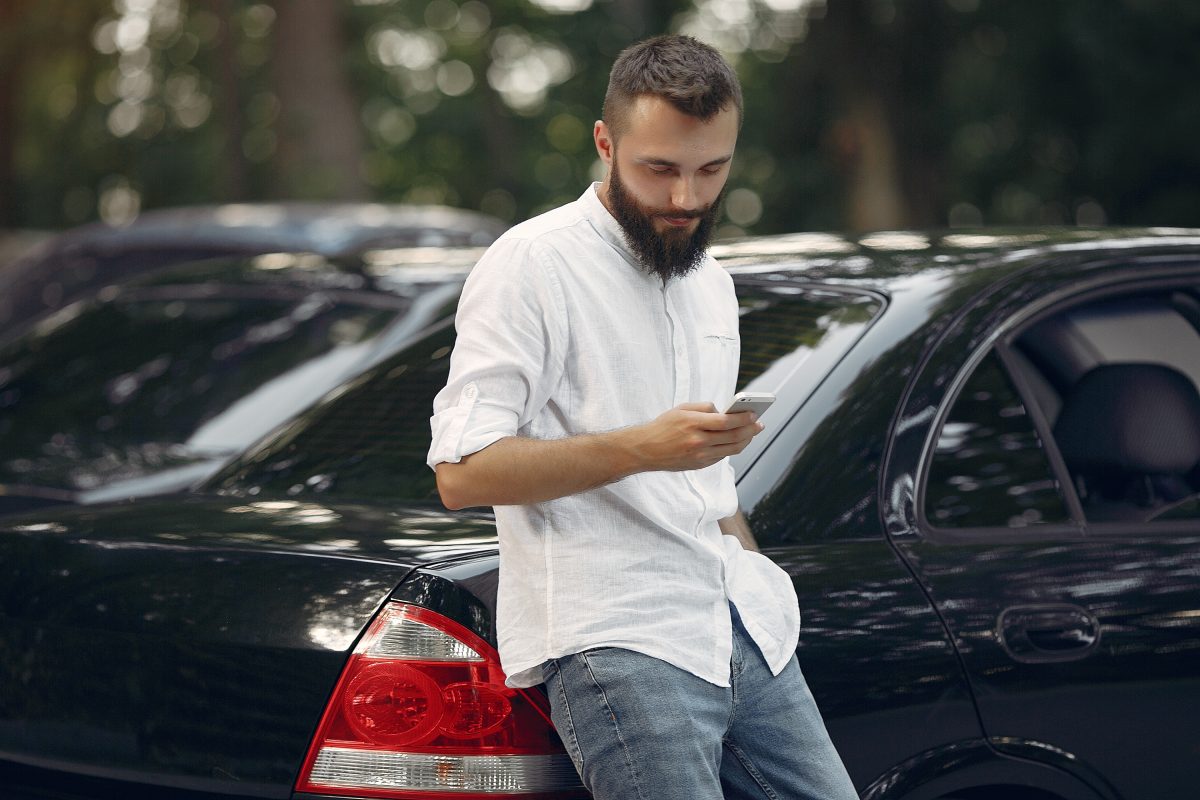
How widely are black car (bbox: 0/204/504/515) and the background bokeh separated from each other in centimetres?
519

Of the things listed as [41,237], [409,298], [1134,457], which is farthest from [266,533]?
[41,237]

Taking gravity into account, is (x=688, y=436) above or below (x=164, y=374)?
above

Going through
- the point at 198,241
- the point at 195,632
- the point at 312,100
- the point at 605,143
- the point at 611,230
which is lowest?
the point at 312,100

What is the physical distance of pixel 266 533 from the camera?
2680 mm

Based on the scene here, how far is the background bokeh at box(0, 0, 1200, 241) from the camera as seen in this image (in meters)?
19.3

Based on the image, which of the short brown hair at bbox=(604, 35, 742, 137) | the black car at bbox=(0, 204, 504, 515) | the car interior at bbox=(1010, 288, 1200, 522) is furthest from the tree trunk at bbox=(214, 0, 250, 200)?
the short brown hair at bbox=(604, 35, 742, 137)

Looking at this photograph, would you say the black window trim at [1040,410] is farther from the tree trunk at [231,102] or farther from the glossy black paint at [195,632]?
the tree trunk at [231,102]

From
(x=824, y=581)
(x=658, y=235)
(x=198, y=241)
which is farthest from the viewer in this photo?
(x=198, y=241)

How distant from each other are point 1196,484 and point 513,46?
35154 millimetres

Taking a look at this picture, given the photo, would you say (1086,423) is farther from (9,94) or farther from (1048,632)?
(9,94)

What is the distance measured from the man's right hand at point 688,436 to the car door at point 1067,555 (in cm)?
77

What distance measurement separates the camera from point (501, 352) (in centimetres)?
222

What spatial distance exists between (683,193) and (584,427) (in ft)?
1.13

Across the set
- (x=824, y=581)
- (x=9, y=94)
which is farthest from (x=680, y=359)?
(x=9, y=94)
